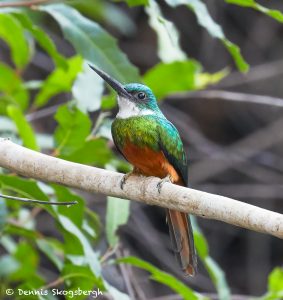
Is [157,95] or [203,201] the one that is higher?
[157,95]

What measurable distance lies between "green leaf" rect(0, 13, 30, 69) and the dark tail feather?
1.05 m

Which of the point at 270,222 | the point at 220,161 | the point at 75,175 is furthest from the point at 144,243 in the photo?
the point at 270,222

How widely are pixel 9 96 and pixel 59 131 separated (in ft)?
1.77

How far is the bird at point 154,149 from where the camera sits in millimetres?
2375

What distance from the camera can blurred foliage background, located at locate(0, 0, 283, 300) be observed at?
104 inches

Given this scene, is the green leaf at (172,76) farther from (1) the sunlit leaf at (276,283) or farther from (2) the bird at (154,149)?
(1) the sunlit leaf at (276,283)

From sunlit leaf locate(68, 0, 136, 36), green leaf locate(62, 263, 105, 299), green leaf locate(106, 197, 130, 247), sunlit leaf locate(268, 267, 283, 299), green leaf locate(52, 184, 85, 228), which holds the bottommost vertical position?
green leaf locate(62, 263, 105, 299)

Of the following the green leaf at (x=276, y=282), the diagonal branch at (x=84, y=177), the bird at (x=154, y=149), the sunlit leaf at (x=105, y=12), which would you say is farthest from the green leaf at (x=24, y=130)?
the sunlit leaf at (x=105, y=12)

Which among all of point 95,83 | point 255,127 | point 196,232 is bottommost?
point 196,232

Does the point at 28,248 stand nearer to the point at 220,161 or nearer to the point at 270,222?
the point at 270,222

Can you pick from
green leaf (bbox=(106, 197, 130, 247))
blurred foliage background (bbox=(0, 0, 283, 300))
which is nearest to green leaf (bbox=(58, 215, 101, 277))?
blurred foliage background (bbox=(0, 0, 283, 300))

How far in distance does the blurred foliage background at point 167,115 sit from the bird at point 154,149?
11 centimetres

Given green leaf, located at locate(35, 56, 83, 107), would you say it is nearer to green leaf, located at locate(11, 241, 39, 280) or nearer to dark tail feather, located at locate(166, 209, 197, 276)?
green leaf, located at locate(11, 241, 39, 280)

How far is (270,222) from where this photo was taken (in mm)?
1453
